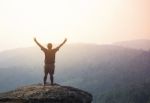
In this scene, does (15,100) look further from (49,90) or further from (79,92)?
(79,92)

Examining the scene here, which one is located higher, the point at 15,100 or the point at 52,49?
the point at 52,49

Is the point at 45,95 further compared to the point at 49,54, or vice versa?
the point at 49,54

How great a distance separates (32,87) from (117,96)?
158 metres

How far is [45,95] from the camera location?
17.5 meters

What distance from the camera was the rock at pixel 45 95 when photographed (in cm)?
1708

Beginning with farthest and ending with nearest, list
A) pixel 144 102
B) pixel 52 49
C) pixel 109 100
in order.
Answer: pixel 109 100, pixel 144 102, pixel 52 49

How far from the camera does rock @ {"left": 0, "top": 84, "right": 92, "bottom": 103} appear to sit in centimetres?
1708

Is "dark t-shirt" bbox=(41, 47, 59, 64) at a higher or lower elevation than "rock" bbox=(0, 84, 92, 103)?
higher

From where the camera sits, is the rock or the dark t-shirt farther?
the dark t-shirt

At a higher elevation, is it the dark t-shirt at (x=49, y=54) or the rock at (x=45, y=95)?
the dark t-shirt at (x=49, y=54)

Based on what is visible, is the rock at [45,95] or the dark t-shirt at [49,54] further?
the dark t-shirt at [49,54]

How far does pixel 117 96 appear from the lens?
568ft

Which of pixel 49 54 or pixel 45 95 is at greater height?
pixel 49 54

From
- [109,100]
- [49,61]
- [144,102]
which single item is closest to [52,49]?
[49,61]
